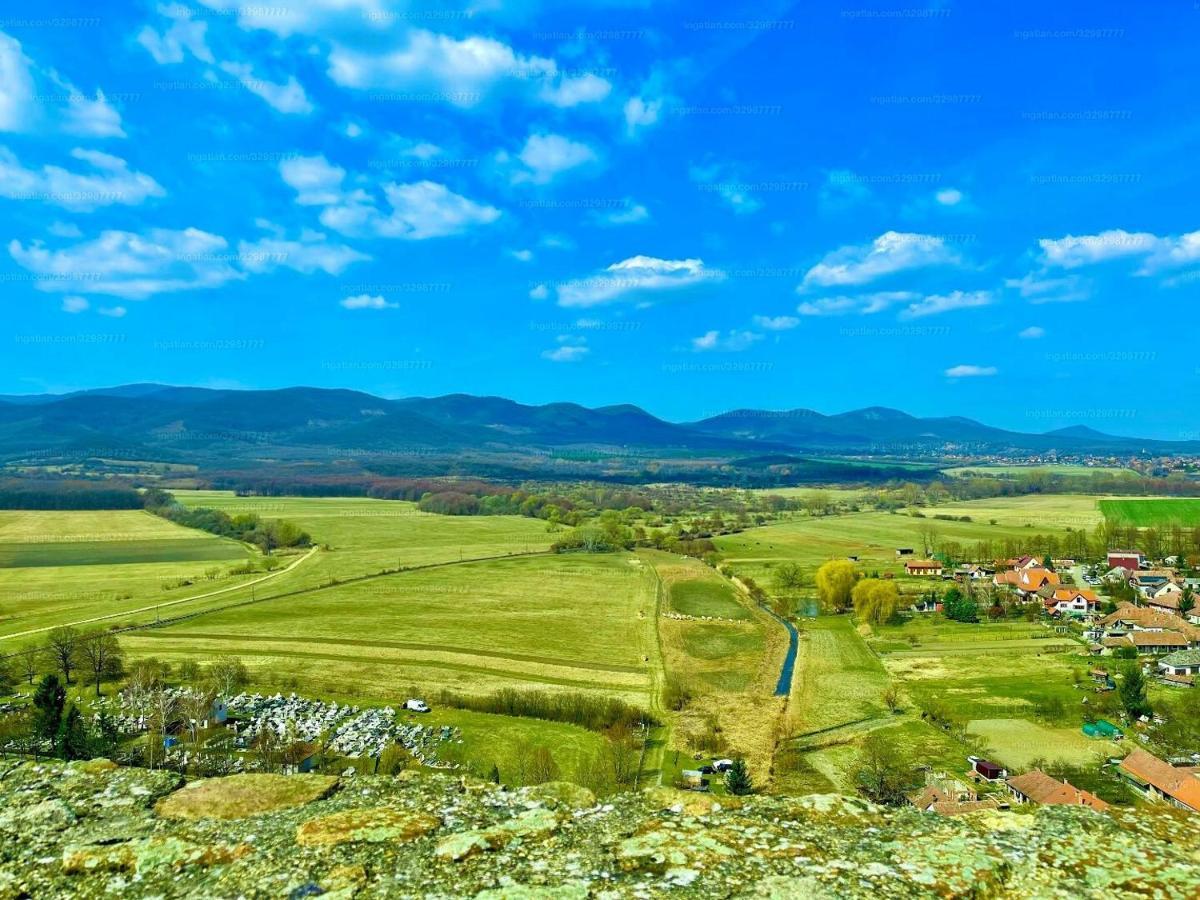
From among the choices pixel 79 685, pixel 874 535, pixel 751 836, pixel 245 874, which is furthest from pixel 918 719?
pixel 874 535

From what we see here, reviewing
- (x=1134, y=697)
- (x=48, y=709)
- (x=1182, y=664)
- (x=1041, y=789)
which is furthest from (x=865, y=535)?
(x=48, y=709)

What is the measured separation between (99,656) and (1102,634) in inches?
2776

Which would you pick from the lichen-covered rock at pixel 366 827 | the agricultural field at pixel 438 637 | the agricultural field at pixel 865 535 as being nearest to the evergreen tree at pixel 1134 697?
the agricultural field at pixel 438 637

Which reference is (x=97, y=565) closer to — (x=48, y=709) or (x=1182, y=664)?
(x=48, y=709)

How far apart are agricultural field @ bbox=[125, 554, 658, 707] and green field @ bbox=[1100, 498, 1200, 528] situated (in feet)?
273

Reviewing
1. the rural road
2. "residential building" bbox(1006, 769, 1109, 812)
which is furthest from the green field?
the rural road

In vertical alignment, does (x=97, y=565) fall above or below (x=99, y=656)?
below

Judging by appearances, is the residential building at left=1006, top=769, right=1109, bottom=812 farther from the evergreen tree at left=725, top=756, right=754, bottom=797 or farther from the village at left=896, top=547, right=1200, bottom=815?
the evergreen tree at left=725, top=756, right=754, bottom=797

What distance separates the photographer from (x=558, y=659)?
47.2 m

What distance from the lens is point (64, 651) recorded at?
39875mm

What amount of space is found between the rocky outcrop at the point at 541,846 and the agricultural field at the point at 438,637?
3431cm

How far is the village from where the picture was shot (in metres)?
25.9

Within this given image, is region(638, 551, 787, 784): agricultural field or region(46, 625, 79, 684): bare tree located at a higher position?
region(46, 625, 79, 684): bare tree

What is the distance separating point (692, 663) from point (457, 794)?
143 ft
